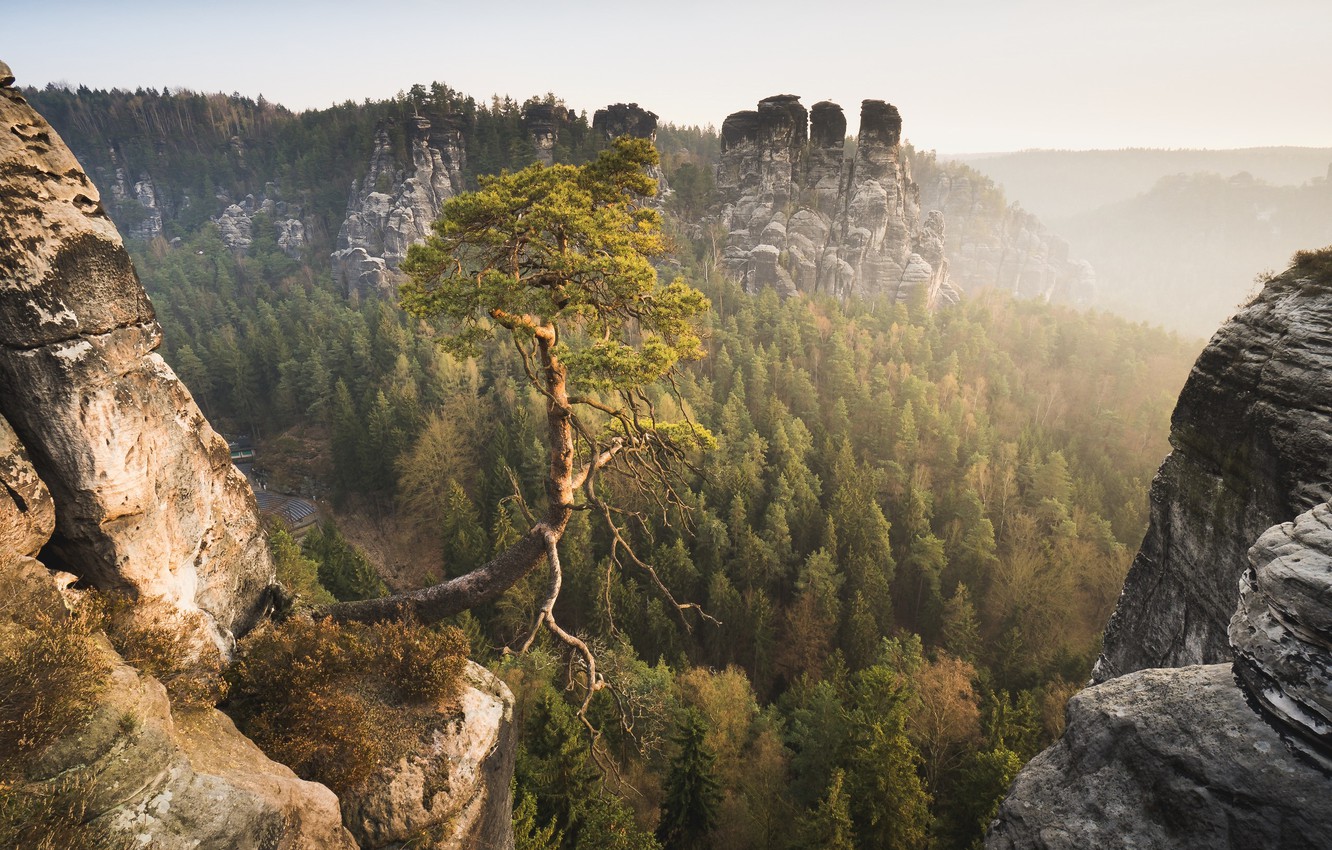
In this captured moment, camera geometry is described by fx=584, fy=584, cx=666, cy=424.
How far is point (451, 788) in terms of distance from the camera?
716 cm

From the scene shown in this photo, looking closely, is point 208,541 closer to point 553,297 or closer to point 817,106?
point 553,297

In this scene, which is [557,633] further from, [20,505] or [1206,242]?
[1206,242]

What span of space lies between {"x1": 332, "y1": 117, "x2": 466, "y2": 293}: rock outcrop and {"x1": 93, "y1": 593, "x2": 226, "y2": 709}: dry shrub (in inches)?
3154

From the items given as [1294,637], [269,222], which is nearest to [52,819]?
[1294,637]

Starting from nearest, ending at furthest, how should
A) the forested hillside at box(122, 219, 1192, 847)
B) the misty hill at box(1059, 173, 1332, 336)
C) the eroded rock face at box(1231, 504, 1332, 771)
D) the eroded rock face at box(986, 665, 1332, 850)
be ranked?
1. the eroded rock face at box(1231, 504, 1332, 771)
2. the eroded rock face at box(986, 665, 1332, 850)
3. the forested hillside at box(122, 219, 1192, 847)
4. the misty hill at box(1059, 173, 1332, 336)

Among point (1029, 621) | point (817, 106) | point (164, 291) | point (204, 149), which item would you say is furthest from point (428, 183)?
point (1029, 621)

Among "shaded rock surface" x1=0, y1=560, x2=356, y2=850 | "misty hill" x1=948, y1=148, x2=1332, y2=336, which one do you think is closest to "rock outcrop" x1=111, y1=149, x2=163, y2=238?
"shaded rock surface" x1=0, y1=560, x2=356, y2=850

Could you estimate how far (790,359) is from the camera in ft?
174

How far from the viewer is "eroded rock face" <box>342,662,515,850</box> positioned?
6703 mm

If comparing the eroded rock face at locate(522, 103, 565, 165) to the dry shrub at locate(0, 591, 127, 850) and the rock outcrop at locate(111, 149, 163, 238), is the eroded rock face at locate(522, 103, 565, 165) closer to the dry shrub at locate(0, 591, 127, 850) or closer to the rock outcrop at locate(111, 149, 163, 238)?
the rock outcrop at locate(111, 149, 163, 238)

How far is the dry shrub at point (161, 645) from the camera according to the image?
5.82m

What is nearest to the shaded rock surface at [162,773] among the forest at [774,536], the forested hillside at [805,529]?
the forest at [774,536]

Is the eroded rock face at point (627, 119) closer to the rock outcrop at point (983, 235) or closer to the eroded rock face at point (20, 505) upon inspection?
the rock outcrop at point (983, 235)

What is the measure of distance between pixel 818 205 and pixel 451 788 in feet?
282
